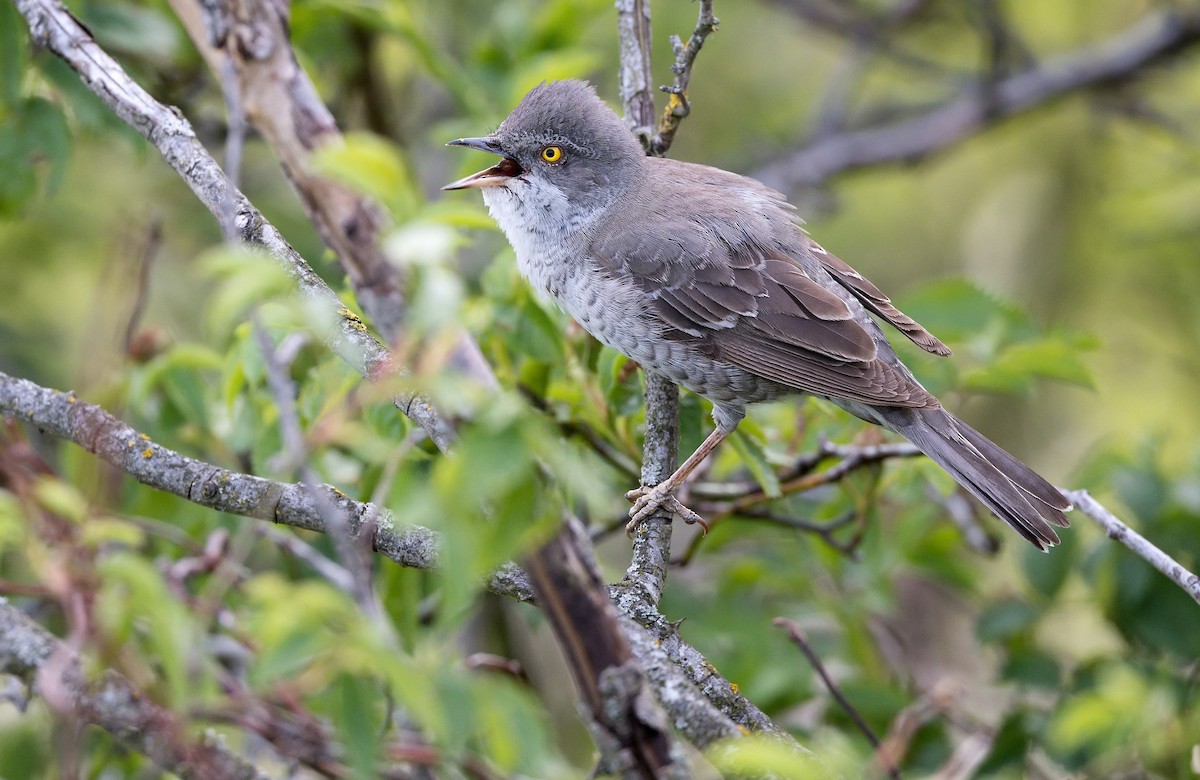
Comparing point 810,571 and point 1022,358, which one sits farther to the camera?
point 810,571

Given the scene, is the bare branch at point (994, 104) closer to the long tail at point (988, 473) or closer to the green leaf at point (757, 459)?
the long tail at point (988, 473)

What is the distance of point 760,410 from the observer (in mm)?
4633

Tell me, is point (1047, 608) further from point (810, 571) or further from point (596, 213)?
point (596, 213)

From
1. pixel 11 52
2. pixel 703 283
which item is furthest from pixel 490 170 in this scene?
pixel 11 52

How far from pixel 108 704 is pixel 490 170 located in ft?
8.96

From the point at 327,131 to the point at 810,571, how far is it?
296 cm

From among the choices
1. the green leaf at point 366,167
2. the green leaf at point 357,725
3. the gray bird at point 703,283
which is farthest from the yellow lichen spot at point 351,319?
the gray bird at point 703,283

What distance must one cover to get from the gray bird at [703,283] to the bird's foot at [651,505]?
0.04 m

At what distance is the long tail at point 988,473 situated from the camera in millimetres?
3549

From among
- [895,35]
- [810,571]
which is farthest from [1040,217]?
[810,571]

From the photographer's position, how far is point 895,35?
292 inches

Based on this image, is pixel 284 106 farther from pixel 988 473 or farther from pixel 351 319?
pixel 988 473

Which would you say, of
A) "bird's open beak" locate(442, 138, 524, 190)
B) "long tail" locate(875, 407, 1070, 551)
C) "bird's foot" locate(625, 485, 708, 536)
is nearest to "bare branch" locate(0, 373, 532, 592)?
"bird's foot" locate(625, 485, 708, 536)

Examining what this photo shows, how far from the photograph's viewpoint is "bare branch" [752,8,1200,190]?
21.2ft
